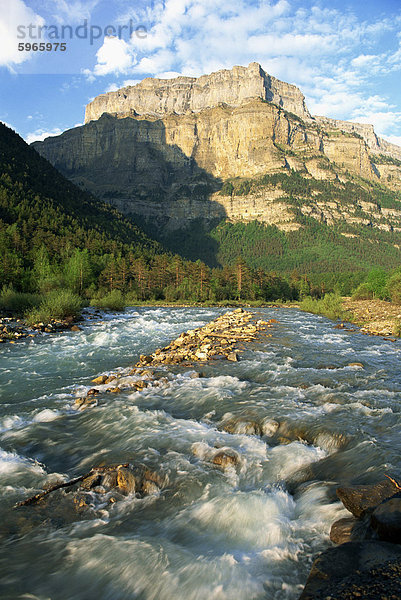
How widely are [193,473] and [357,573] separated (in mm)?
3421

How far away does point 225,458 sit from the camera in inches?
245

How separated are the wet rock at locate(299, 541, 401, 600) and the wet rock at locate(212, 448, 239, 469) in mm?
2771

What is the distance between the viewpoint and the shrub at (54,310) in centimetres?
2452

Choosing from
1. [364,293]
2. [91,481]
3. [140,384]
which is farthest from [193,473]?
[364,293]

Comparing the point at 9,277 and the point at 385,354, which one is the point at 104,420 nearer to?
the point at 385,354

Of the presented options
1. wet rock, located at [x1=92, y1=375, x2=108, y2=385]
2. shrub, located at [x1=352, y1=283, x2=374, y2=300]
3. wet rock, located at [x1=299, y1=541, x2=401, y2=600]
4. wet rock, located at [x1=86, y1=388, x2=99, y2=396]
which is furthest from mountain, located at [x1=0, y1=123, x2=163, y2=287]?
shrub, located at [x1=352, y1=283, x2=374, y2=300]

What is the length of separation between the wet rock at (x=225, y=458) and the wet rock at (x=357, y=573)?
9.09 ft

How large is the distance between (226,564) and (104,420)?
4.98 m

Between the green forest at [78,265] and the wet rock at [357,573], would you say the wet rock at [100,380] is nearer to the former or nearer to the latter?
the wet rock at [357,573]

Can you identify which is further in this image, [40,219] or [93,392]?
[40,219]

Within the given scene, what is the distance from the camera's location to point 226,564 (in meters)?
3.94

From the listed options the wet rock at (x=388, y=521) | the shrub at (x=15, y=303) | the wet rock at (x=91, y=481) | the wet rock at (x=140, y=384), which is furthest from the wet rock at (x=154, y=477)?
the shrub at (x=15, y=303)

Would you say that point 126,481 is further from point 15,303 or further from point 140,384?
point 15,303

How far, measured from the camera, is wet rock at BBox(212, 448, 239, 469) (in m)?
6.14
